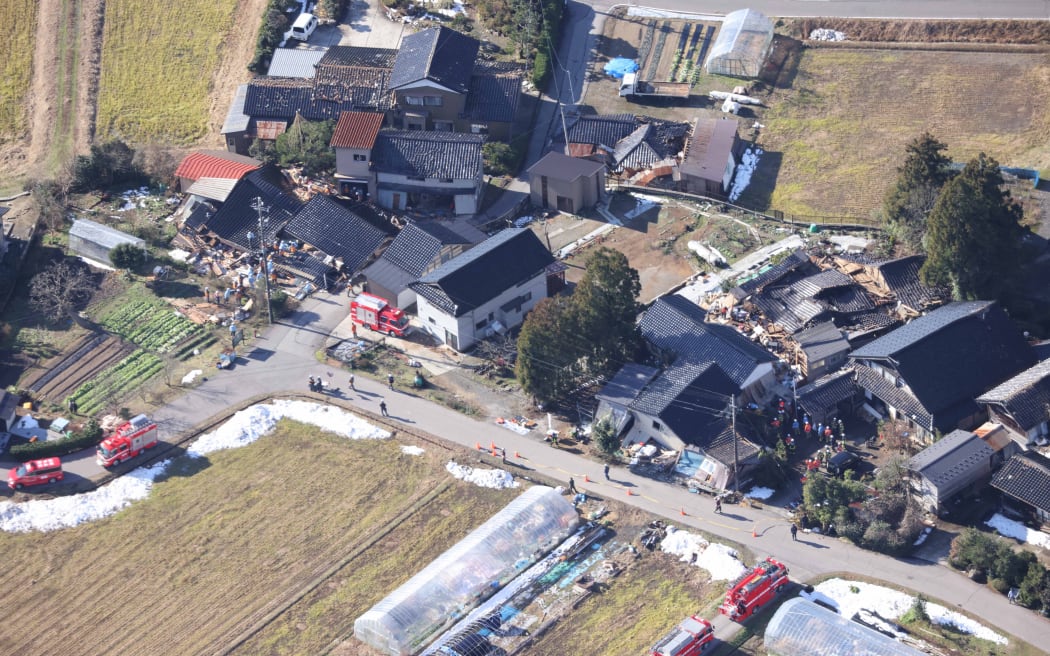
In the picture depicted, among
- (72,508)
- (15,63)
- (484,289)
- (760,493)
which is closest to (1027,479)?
Answer: (760,493)

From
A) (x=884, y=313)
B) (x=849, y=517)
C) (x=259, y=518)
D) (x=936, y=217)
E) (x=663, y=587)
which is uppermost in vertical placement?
(x=936, y=217)

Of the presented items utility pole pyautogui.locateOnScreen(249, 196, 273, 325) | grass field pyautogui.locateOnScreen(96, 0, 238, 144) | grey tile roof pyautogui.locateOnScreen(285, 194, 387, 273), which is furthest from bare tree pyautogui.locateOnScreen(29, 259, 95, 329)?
grass field pyautogui.locateOnScreen(96, 0, 238, 144)

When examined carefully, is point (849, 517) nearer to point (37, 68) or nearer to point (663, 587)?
point (663, 587)

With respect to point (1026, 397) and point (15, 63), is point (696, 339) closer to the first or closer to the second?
point (1026, 397)

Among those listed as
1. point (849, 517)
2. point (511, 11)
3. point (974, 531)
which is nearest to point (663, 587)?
point (849, 517)

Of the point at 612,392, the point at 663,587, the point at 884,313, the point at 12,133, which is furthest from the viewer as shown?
the point at 12,133

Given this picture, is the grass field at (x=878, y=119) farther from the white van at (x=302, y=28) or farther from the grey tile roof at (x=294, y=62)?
the white van at (x=302, y=28)

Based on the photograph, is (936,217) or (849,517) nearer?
(849,517)
